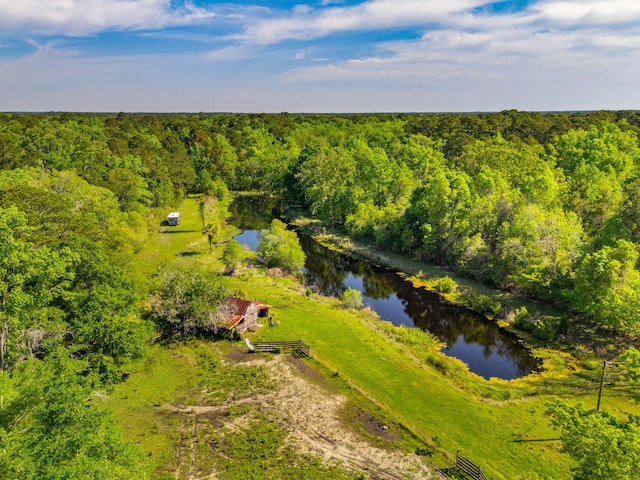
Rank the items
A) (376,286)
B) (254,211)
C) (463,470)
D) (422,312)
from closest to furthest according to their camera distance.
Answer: (463,470) → (422,312) → (376,286) → (254,211)

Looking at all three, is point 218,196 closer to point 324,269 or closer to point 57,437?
point 324,269

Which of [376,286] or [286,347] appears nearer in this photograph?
[286,347]

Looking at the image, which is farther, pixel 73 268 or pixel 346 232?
pixel 346 232

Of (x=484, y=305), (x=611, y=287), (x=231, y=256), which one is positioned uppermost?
(x=611, y=287)

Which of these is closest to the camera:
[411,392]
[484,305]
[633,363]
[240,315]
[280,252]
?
[633,363]

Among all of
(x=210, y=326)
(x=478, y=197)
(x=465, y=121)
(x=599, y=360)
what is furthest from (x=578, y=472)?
(x=465, y=121)

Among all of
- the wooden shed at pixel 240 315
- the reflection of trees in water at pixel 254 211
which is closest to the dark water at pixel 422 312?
the reflection of trees in water at pixel 254 211

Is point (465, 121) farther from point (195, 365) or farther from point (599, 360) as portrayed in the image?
point (195, 365)

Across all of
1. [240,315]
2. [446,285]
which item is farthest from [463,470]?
[446,285]
